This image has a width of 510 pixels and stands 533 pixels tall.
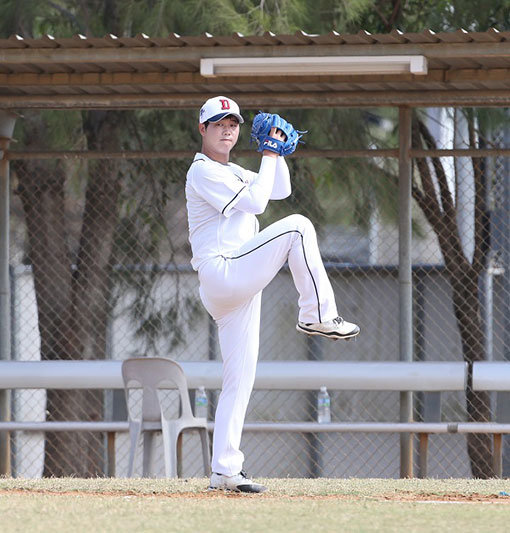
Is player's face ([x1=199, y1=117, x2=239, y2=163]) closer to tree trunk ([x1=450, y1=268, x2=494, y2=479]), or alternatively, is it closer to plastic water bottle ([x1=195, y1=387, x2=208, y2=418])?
plastic water bottle ([x1=195, y1=387, x2=208, y2=418])

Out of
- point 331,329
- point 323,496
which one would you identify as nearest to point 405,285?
point 323,496

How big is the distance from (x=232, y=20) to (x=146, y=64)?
132cm

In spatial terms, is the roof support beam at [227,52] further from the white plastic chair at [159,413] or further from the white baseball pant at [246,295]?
the white baseball pant at [246,295]

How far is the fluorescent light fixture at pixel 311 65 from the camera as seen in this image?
6.91 metres

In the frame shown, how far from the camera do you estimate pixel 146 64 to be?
7.49m

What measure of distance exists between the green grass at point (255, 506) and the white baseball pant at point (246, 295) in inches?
14.1

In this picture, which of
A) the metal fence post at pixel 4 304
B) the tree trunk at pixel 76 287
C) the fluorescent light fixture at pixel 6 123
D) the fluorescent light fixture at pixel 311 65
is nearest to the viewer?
the fluorescent light fixture at pixel 311 65

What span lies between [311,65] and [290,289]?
11.7ft

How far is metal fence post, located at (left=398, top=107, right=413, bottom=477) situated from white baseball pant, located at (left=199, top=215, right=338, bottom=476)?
224cm

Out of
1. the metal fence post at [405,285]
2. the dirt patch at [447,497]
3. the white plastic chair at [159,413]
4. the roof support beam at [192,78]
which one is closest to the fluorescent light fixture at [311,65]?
the roof support beam at [192,78]

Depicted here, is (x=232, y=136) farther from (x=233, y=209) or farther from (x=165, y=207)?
(x=165, y=207)

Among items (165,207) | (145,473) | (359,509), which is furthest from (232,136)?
(165,207)

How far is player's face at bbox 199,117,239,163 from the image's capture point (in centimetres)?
558

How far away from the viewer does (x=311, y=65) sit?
7.00 meters
